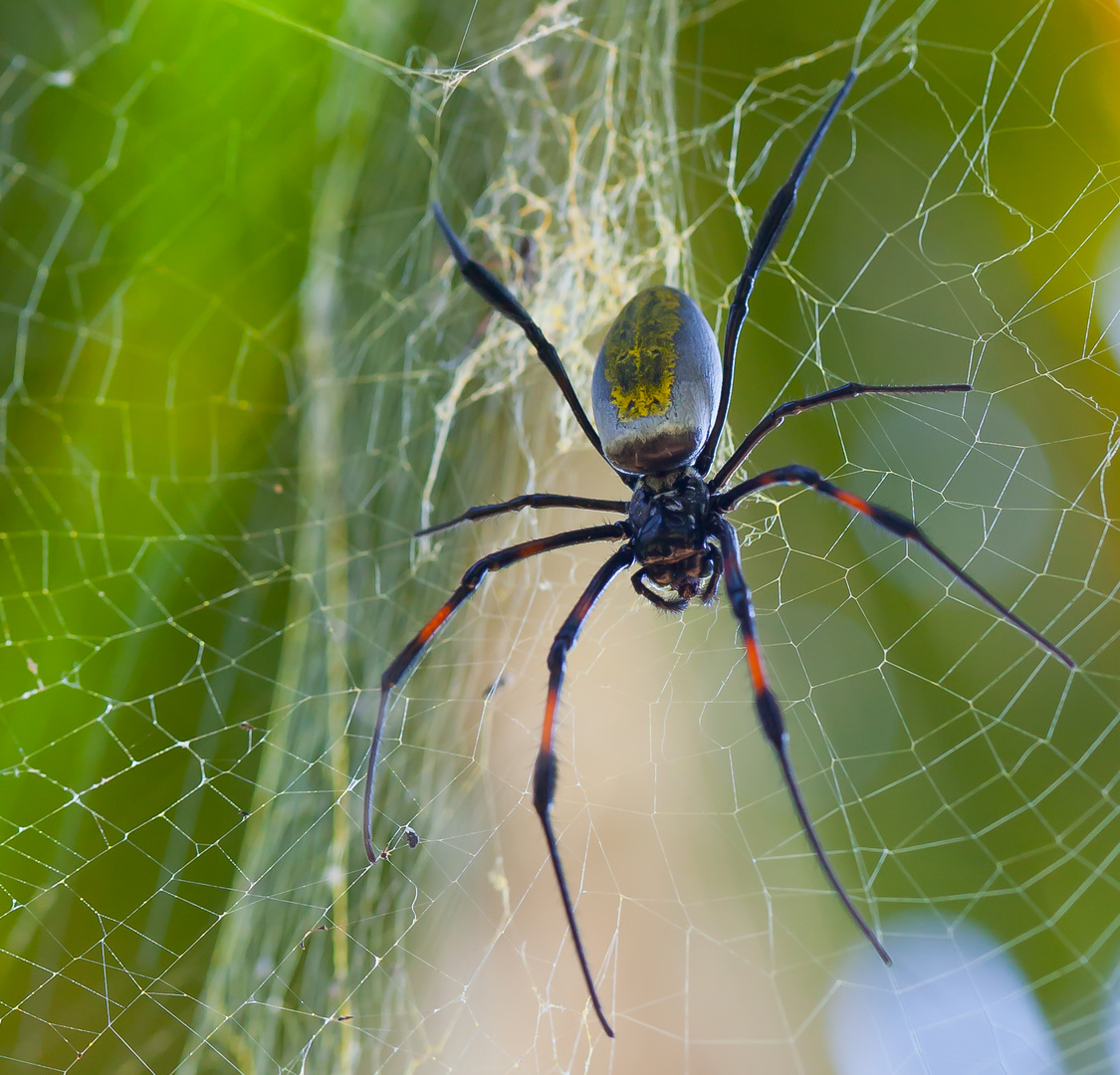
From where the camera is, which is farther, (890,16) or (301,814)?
(890,16)

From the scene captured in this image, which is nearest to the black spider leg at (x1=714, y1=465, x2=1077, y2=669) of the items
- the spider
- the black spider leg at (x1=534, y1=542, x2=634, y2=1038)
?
the spider

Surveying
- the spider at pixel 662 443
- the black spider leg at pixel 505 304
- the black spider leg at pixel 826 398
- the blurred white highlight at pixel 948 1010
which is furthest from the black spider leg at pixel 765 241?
the blurred white highlight at pixel 948 1010

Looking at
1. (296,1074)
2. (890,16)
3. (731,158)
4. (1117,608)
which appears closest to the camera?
(296,1074)

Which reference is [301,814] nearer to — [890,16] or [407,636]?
[407,636]

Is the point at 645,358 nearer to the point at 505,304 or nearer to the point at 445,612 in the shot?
the point at 505,304

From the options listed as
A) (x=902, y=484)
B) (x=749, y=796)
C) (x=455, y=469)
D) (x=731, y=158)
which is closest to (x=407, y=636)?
(x=455, y=469)

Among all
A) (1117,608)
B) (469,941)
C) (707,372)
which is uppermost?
(707,372)

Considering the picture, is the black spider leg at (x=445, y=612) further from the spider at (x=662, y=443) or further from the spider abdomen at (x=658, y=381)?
the spider abdomen at (x=658, y=381)
